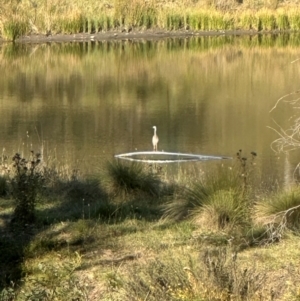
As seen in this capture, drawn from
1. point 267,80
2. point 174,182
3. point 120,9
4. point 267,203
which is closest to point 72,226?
point 267,203

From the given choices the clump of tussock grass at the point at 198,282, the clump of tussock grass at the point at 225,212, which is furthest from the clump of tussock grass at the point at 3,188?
the clump of tussock grass at the point at 198,282

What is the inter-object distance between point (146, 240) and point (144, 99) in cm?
1242

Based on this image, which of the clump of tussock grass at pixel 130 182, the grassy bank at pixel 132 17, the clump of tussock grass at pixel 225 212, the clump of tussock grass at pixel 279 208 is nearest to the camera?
the clump of tussock grass at pixel 225 212

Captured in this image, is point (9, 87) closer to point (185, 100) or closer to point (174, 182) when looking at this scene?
point (185, 100)

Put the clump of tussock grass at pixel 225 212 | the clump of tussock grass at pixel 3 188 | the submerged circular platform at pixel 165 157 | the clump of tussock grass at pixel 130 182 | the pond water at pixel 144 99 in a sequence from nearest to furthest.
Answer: the clump of tussock grass at pixel 225 212
the clump of tussock grass at pixel 130 182
the clump of tussock grass at pixel 3 188
the submerged circular platform at pixel 165 157
the pond water at pixel 144 99

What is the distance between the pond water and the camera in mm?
13570

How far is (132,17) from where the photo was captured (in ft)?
114

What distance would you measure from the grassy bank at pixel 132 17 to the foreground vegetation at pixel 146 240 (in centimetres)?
2582

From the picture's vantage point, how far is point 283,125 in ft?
48.1

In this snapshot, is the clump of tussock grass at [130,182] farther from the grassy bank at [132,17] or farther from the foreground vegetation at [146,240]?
the grassy bank at [132,17]

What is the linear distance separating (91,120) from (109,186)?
7820 mm

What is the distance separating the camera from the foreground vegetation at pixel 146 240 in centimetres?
496

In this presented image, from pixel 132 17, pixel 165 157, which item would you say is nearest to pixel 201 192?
pixel 165 157

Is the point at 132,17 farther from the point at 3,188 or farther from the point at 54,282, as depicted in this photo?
the point at 54,282
